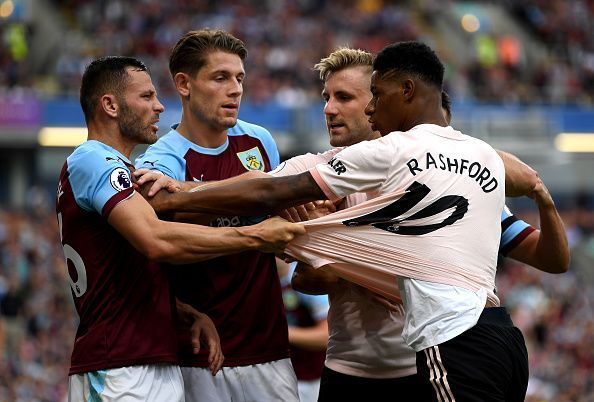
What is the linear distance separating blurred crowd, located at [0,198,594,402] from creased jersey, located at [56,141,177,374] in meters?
8.66

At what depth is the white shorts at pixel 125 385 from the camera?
5.30 metres

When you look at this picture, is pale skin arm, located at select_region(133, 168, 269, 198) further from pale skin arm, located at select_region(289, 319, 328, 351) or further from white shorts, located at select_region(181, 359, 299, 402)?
pale skin arm, located at select_region(289, 319, 328, 351)

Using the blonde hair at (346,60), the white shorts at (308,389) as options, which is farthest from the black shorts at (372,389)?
the white shorts at (308,389)

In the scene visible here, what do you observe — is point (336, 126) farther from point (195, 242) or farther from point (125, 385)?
point (125, 385)

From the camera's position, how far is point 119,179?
17.3ft

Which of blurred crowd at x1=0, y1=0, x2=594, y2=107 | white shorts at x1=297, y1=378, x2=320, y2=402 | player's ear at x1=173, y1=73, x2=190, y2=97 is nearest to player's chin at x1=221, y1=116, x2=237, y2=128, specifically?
player's ear at x1=173, y1=73, x2=190, y2=97

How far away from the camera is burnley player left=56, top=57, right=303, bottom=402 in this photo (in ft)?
17.2

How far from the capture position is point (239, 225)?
589 centimetres

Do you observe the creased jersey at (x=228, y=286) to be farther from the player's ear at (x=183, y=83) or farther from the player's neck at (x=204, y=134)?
the player's ear at (x=183, y=83)

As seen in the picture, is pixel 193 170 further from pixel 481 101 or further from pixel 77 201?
pixel 481 101

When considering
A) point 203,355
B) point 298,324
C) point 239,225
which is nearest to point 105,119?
point 239,225

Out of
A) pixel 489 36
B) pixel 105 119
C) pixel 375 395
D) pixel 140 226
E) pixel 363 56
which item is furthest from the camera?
pixel 489 36

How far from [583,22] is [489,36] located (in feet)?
11.3

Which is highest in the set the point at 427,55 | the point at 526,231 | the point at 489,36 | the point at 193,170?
the point at 489,36
